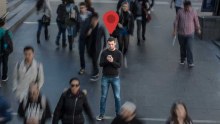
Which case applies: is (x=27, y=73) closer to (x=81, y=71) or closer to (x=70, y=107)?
(x=70, y=107)

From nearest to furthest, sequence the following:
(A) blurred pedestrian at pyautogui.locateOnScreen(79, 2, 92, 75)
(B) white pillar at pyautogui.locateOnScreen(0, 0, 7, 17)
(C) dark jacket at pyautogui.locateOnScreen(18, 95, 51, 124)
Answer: (C) dark jacket at pyautogui.locateOnScreen(18, 95, 51, 124) < (A) blurred pedestrian at pyautogui.locateOnScreen(79, 2, 92, 75) < (B) white pillar at pyautogui.locateOnScreen(0, 0, 7, 17)

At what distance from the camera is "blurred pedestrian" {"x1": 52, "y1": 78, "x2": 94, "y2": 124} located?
7.96 m

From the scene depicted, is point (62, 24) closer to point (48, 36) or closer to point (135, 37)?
point (48, 36)

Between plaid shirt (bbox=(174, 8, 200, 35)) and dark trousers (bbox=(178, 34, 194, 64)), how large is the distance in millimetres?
149

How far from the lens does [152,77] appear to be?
13.6 meters

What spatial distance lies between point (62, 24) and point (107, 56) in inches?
239

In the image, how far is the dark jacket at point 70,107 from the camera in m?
7.97

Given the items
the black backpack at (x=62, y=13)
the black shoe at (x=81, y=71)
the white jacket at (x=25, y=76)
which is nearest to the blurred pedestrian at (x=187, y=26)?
→ the black shoe at (x=81, y=71)

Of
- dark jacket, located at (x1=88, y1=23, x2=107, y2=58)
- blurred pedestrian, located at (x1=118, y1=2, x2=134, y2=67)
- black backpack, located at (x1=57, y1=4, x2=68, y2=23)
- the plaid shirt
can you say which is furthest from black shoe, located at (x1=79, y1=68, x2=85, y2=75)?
the plaid shirt

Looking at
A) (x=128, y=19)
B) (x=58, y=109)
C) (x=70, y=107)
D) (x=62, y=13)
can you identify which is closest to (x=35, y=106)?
(x=58, y=109)

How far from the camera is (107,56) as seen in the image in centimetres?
995

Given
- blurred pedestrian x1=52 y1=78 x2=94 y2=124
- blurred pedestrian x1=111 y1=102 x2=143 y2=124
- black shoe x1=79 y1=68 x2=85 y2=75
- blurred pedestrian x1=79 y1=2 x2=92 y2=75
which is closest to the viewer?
blurred pedestrian x1=111 y1=102 x2=143 y2=124

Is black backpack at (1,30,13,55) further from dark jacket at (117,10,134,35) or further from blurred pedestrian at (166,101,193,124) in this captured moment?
blurred pedestrian at (166,101,193,124)

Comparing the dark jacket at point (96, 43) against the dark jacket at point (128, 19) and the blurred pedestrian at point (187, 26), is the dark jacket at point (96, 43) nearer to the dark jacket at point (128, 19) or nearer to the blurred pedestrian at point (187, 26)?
the dark jacket at point (128, 19)
